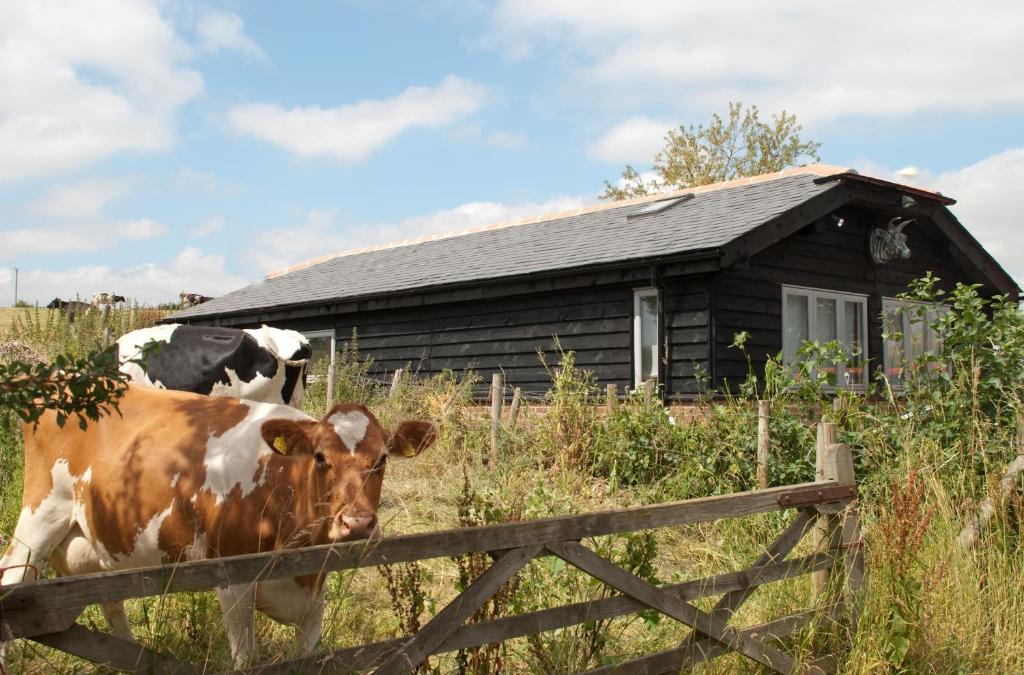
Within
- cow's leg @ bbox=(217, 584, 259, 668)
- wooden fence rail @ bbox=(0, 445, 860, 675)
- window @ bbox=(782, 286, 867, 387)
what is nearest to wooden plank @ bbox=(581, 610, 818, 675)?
wooden fence rail @ bbox=(0, 445, 860, 675)

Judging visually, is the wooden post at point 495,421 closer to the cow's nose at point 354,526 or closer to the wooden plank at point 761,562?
the wooden plank at point 761,562

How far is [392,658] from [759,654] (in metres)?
1.90

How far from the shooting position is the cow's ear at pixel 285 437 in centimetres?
379

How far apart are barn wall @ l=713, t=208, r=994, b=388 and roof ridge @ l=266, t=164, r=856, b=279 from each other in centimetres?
115

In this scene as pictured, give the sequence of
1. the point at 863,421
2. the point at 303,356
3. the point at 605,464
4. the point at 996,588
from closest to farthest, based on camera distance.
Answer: the point at 996,588, the point at 303,356, the point at 863,421, the point at 605,464

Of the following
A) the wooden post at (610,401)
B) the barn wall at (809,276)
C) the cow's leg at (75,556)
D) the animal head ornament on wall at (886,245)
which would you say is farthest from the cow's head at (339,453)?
the animal head ornament on wall at (886,245)

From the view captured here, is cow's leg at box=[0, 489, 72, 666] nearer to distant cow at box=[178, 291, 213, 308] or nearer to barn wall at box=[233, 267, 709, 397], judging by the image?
barn wall at box=[233, 267, 709, 397]

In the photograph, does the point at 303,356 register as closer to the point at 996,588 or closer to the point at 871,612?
the point at 871,612

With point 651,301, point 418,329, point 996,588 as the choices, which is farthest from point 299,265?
point 996,588

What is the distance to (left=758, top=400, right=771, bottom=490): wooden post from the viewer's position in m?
7.64

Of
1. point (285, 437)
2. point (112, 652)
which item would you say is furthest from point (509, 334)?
point (112, 652)

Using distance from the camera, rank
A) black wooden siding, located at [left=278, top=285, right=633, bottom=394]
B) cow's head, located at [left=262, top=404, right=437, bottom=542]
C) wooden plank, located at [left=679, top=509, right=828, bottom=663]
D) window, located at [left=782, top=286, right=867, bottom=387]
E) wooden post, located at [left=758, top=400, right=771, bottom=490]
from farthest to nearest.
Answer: window, located at [left=782, top=286, right=867, bottom=387]
black wooden siding, located at [left=278, top=285, right=633, bottom=394]
wooden post, located at [left=758, top=400, right=771, bottom=490]
wooden plank, located at [left=679, top=509, right=828, bottom=663]
cow's head, located at [left=262, top=404, right=437, bottom=542]

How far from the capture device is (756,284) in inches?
493

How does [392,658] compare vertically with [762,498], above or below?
below
